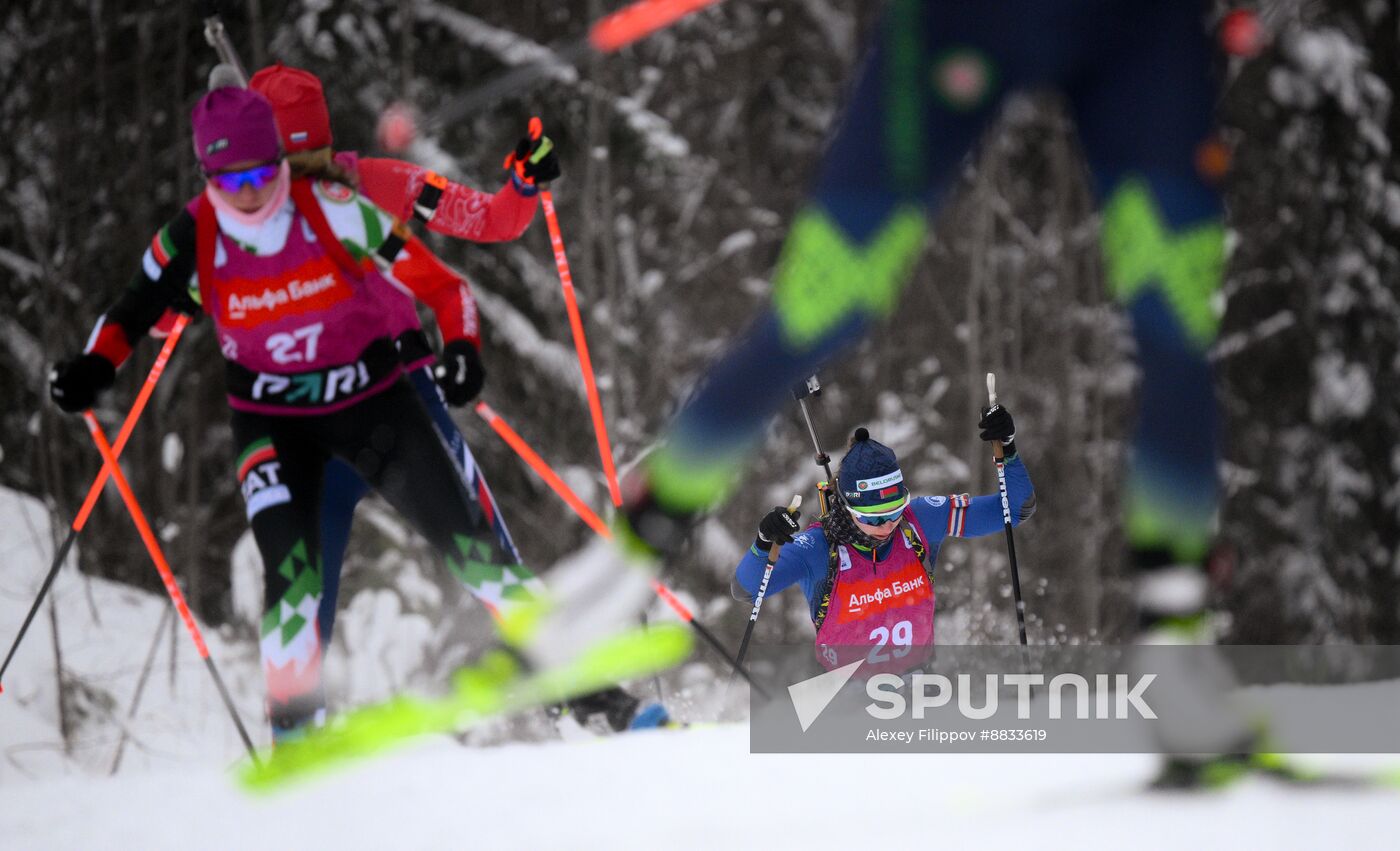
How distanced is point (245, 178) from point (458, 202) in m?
0.49

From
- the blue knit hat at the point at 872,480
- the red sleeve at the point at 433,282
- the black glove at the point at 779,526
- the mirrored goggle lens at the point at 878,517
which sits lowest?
the black glove at the point at 779,526

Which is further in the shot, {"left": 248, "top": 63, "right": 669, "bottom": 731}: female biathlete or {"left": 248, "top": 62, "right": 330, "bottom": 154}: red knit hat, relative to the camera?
{"left": 248, "top": 62, "right": 330, "bottom": 154}: red knit hat

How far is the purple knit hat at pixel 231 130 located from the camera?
2.42 m

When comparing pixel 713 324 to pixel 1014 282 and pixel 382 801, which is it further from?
pixel 382 801

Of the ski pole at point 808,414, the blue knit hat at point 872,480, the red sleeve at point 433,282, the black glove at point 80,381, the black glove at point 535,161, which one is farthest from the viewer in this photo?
the red sleeve at point 433,282

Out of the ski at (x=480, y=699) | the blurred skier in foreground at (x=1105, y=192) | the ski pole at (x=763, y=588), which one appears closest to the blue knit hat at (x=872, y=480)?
the ski pole at (x=763, y=588)

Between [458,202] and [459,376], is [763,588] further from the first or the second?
[458,202]

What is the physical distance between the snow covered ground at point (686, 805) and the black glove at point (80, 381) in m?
0.82

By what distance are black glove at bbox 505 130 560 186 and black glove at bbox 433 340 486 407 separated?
43 centimetres

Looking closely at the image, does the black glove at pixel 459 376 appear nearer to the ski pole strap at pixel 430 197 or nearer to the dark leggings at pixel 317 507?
the dark leggings at pixel 317 507

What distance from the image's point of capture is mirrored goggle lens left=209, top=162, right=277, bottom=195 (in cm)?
247

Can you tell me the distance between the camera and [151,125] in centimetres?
705

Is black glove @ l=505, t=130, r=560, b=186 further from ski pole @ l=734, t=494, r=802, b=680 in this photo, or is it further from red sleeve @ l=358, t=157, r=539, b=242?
ski pole @ l=734, t=494, r=802, b=680

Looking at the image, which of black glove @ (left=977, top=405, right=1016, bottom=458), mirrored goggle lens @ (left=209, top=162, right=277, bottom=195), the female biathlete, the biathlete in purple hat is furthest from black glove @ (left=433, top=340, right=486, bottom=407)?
black glove @ (left=977, top=405, right=1016, bottom=458)
